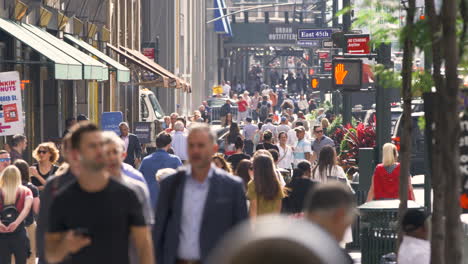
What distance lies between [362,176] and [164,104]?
1385 inches

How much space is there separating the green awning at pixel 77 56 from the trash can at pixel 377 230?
13016mm

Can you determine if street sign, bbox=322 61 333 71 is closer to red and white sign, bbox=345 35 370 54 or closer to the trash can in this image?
red and white sign, bbox=345 35 370 54

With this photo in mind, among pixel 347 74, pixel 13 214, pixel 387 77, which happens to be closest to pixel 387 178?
pixel 13 214

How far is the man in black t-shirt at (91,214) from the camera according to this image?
6316 mm

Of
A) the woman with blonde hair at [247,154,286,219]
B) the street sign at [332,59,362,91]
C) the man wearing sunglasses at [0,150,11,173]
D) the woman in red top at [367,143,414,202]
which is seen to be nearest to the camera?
the woman with blonde hair at [247,154,286,219]

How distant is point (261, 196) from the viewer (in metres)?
11.1

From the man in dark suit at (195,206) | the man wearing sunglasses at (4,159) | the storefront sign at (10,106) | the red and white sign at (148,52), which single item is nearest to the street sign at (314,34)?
the red and white sign at (148,52)

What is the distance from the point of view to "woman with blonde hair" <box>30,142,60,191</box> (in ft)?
44.7

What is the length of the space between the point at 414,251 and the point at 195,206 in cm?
178

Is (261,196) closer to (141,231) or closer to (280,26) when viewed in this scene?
(141,231)

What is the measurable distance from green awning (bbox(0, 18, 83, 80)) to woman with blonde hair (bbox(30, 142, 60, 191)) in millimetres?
7684

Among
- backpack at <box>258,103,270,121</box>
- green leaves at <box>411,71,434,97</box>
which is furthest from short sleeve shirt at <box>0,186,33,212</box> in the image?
backpack at <box>258,103,270,121</box>

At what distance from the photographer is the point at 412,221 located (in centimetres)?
852

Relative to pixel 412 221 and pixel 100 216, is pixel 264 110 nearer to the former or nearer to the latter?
pixel 412 221
